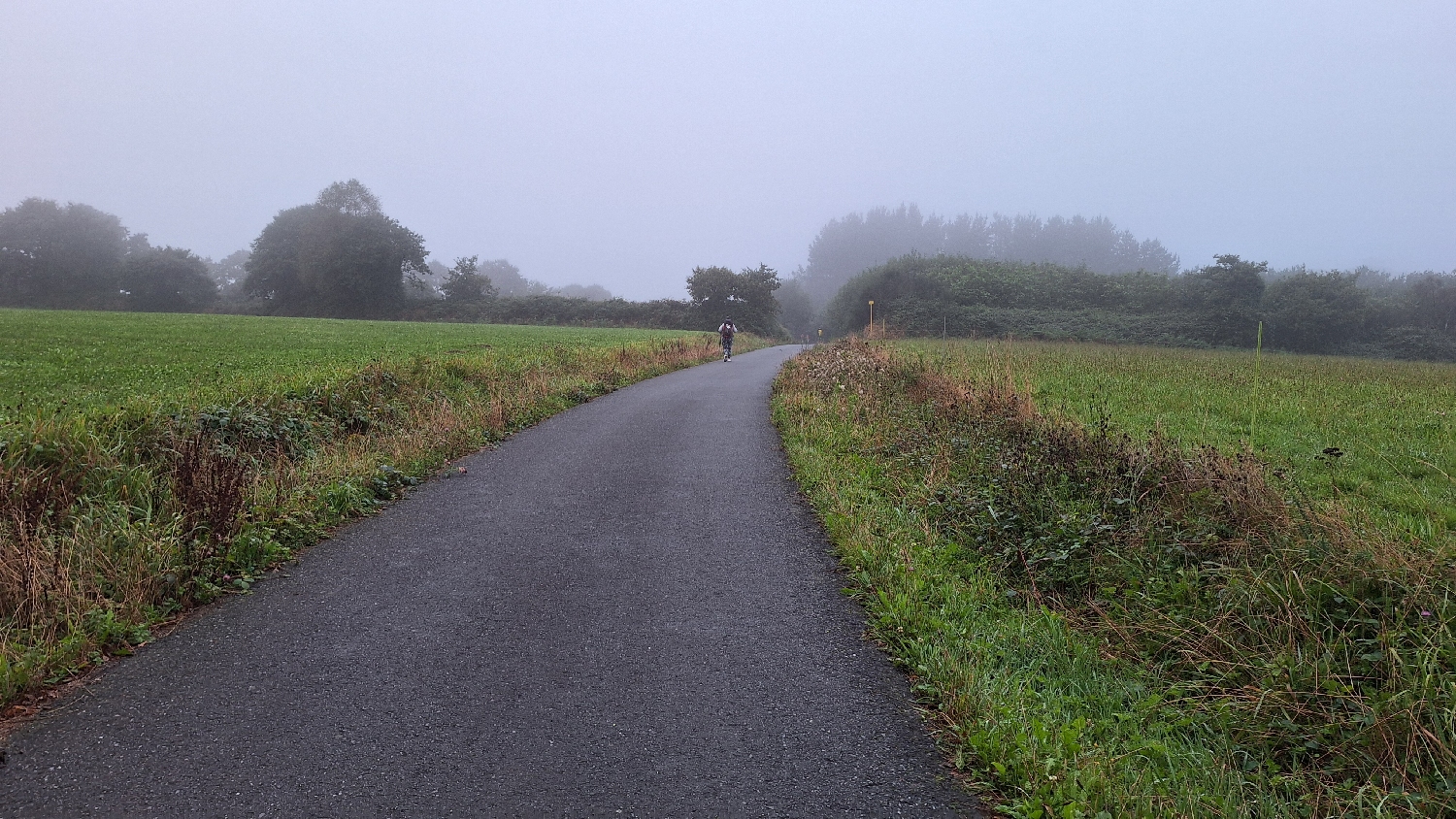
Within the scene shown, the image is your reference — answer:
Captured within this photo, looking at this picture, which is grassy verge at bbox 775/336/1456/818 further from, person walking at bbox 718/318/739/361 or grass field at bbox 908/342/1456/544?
person walking at bbox 718/318/739/361

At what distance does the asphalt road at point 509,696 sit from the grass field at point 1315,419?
12.1ft

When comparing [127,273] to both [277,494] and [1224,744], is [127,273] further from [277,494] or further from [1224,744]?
[1224,744]

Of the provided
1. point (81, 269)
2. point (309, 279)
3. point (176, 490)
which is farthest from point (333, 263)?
point (176, 490)

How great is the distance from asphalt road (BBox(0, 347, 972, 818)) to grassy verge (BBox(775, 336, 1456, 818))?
389 mm

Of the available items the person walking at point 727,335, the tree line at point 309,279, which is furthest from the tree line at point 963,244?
the person walking at point 727,335

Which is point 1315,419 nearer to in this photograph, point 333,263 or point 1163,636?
point 1163,636

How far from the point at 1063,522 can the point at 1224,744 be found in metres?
2.40

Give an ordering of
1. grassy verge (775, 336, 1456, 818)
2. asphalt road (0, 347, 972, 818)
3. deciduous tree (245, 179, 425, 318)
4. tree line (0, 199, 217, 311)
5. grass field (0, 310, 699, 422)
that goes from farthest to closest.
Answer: deciduous tree (245, 179, 425, 318) → tree line (0, 199, 217, 311) → grass field (0, 310, 699, 422) → grassy verge (775, 336, 1456, 818) → asphalt road (0, 347, 972, 818)

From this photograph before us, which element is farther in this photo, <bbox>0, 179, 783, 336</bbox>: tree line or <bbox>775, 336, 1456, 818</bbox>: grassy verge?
<bbox>0, 179, 783, 336</bbox>: tree line

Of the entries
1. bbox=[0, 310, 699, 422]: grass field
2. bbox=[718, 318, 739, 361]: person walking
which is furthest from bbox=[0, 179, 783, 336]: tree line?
bbox=[0, 310, 699, 422]: grass field

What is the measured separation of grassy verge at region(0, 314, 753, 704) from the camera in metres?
3.60

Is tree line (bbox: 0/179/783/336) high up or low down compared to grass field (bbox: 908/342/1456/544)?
up

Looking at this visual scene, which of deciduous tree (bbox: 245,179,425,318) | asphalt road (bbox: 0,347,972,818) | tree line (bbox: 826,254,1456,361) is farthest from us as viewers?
deciduous tree (bbox: 245,179,425,318)

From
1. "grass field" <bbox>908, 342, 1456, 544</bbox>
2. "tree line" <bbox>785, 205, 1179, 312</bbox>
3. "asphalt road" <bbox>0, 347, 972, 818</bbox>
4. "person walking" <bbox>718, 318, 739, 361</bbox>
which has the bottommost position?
"asphalt road" <bbox>0, 347, 972, 818</bbox>
